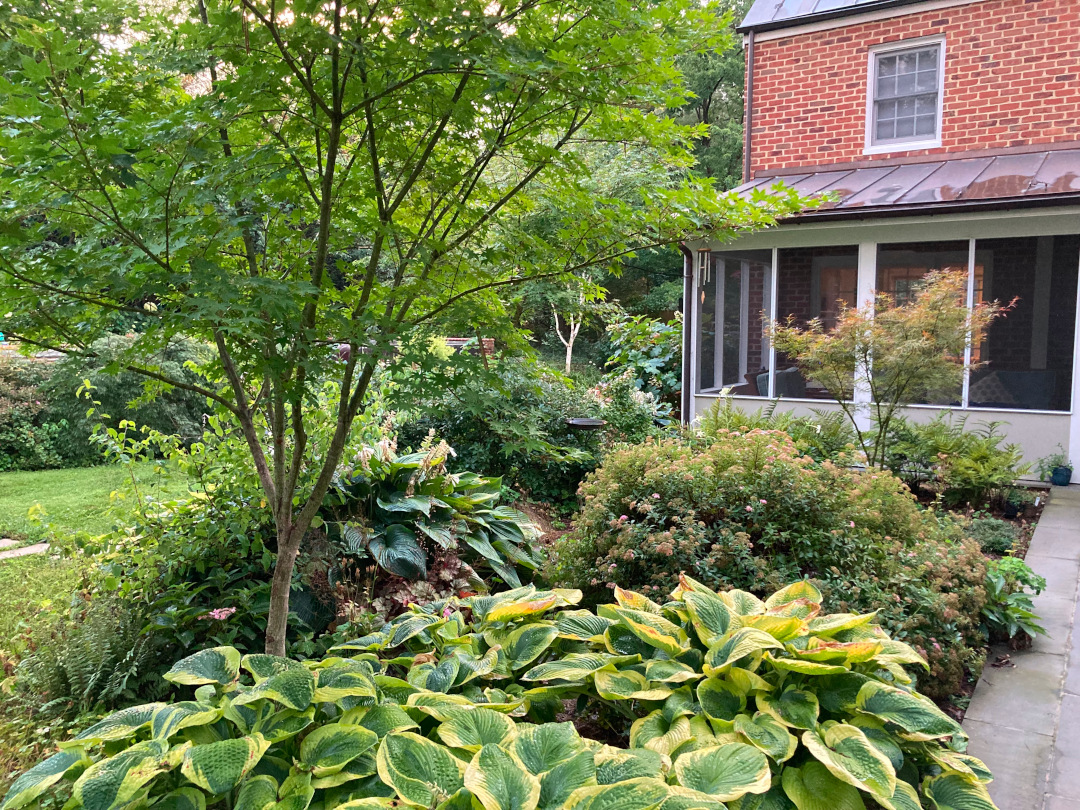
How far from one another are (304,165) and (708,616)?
2.09 metres

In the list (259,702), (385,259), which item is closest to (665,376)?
(385,259)

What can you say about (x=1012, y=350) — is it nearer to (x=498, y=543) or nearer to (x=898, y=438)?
(x=898, y=438)

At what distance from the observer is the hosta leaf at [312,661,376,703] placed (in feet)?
6.93

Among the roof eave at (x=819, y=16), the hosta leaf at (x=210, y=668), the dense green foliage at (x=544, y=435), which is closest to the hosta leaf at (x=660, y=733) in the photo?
the hosta leaf at (x=210, y=668)

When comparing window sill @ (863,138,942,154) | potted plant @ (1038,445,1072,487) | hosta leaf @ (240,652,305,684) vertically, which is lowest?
potted plant @ (1038,445,1072,487)

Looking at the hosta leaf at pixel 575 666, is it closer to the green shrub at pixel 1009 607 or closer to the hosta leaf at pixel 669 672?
the hosta leaf at pixel 669 672

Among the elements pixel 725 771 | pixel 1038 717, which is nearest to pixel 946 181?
pixel 1038 717

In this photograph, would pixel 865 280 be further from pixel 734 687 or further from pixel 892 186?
pixel 734 687

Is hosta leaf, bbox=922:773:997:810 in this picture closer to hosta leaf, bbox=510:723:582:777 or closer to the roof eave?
hosta leaf, bbox=510:723:582:777

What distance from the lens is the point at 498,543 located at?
15.8ft

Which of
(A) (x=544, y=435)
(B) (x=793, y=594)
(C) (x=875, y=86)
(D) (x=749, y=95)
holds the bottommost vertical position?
(B) (x=793, y=594)

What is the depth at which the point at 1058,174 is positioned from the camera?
7.84 m

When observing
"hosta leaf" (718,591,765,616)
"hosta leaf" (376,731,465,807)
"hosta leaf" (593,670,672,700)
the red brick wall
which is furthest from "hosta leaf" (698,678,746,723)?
the red brick wall

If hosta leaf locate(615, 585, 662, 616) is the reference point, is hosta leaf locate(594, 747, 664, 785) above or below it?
below
